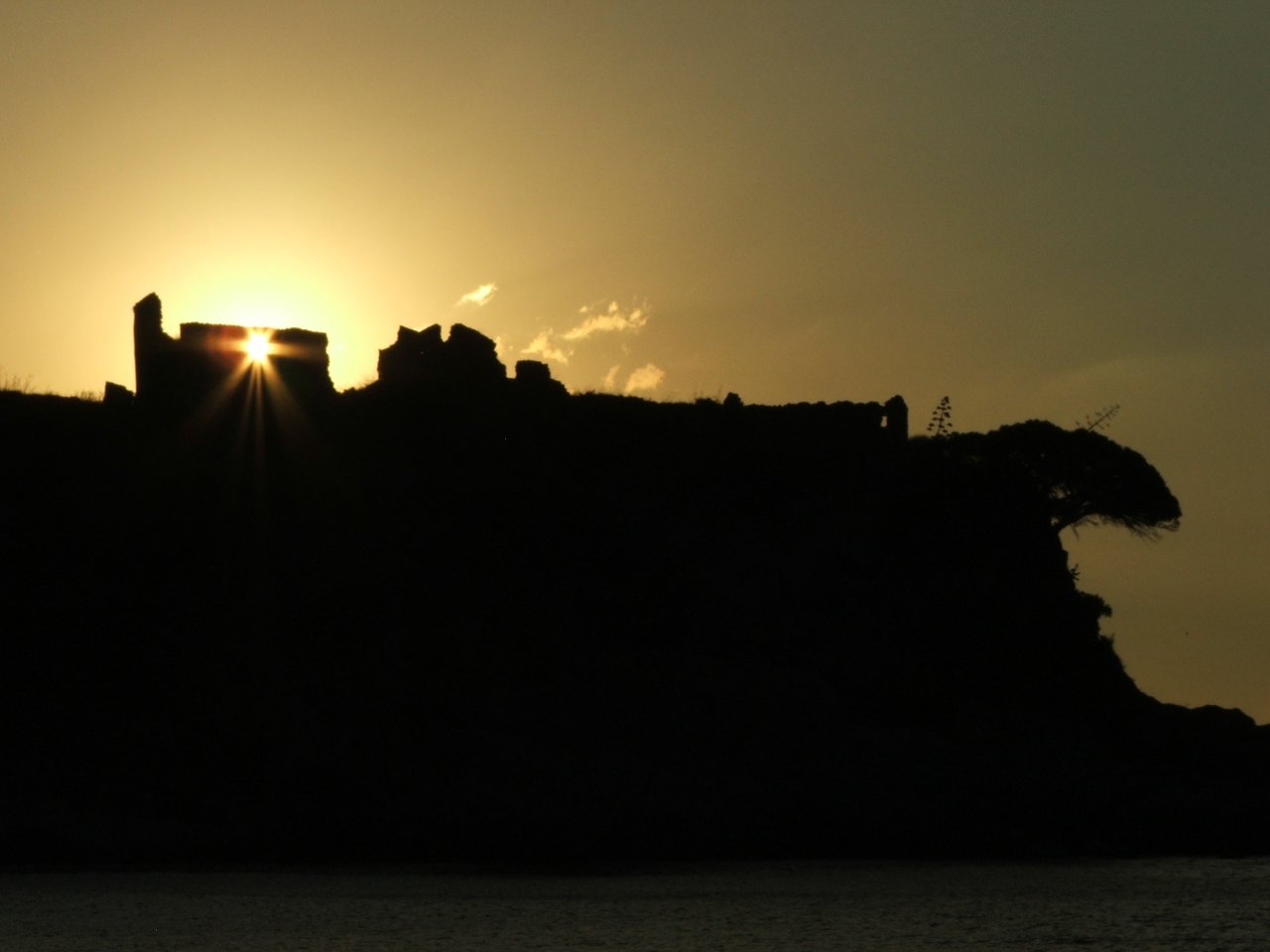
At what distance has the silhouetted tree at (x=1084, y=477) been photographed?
39.1 metres

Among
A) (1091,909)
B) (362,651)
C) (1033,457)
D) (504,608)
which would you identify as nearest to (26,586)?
(362,651)

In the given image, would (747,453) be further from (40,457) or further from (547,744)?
(40,457)

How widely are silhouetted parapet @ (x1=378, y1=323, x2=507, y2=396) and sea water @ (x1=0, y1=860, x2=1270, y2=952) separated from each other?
1033 cm

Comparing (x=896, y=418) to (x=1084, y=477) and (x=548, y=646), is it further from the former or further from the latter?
(x=548, y=646)

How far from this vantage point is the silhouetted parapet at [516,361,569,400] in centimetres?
3422

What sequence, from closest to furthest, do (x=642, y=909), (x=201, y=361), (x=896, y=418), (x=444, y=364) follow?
1. (x=642, y=909)
2. (x=201, y=361)
3. (x=444, y=364)
4. (x=896, y=418)

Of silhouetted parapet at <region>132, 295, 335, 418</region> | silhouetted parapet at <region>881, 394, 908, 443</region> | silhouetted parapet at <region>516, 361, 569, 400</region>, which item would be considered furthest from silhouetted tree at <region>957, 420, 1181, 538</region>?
silhouetted parapet at <region>132, 295, 335, 418</region>

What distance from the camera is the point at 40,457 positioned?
3069 centimetres

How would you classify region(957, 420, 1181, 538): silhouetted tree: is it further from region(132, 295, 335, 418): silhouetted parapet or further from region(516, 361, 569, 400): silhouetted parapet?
region(132, 295, 335, 418): silhouetted parapet

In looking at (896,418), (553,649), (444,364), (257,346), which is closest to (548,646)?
(553,649)

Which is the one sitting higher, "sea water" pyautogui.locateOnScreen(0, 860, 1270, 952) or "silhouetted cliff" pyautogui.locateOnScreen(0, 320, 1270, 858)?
"silhouetted cliff" pyautogui.locateOnScreen(0, 320, 1270, 858)

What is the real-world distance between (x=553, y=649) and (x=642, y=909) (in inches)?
448

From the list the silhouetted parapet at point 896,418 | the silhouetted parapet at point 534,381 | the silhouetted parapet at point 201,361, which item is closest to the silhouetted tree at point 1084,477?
the silhouetted parapet at point 896,418

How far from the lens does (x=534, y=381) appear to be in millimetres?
34375
